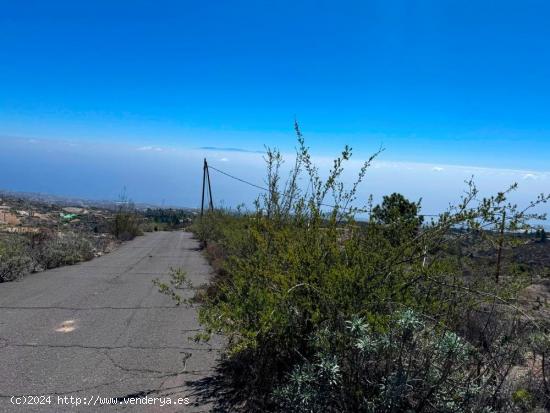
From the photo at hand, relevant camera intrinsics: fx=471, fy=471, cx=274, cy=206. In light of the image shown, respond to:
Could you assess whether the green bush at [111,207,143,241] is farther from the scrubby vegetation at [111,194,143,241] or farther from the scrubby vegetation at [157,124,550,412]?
the scrubby vegetation at [157,124,550,412]

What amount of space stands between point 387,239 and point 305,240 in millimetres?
763

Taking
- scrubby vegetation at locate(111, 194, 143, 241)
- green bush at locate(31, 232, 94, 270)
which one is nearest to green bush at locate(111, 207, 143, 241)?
scrubby vegetation at locate(111, 194, 143, 241)

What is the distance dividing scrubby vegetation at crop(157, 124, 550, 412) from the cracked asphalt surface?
0.86 meters

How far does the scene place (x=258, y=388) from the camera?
439cm

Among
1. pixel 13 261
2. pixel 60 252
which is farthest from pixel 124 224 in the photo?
pixel 13 261

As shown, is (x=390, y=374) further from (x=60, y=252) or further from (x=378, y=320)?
(x=60, y=252)

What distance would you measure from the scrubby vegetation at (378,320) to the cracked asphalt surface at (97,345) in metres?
0.86

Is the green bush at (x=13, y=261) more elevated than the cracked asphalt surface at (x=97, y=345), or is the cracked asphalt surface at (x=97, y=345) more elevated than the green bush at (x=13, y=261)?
the green bush at (x=13, y=261)

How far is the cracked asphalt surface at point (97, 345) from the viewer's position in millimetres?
4711

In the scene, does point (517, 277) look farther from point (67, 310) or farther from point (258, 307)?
point (67, 310)

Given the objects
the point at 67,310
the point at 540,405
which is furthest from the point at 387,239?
the point at 67,310

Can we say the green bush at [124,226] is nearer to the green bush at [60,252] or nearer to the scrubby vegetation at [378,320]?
the green bush at [60,252]

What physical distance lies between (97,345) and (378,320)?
13.8ft

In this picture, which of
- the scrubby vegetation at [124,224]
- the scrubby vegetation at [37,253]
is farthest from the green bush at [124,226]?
the scrubby vegetation at [37,253]
